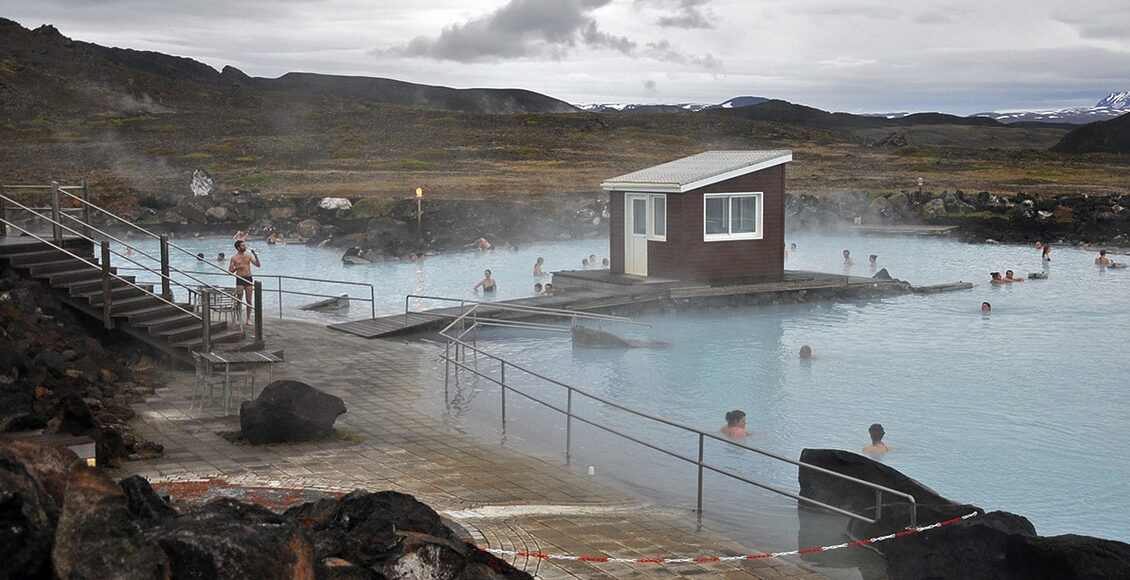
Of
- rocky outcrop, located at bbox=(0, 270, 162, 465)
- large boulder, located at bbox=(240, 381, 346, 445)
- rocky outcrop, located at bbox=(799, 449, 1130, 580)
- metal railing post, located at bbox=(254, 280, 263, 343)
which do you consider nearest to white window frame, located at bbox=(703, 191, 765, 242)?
metal railing post, located at bbox=(254, 280, 263, 343)

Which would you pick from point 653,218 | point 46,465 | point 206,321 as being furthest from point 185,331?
point 653,218

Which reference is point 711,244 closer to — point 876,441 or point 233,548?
point 876,441

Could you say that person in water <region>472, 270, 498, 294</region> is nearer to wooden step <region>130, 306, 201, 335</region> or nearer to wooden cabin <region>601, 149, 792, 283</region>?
wooden cabin <region>601, 149, 792, 283</region>

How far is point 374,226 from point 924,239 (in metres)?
21.0

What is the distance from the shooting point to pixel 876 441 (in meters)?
13.5

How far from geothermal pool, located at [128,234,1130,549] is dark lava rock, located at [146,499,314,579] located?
4.30 meters

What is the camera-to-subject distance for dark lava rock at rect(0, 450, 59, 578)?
4.96 metres

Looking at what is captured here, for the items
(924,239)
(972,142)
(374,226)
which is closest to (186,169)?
(374,226)

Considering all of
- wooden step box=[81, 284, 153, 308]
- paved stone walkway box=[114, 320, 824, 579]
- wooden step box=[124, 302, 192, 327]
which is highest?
wooden step box=[81, 284, 153, 308]

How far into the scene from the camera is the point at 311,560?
203 inches

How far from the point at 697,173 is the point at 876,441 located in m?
11.5

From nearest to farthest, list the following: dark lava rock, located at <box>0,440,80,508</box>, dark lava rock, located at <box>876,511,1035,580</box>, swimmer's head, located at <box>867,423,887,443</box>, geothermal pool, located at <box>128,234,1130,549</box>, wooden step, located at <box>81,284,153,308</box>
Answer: dark lava rock, located at <box>0,440,80,508</box>
dark lava rock, located at <box>876,511,1035,580</box>
geothermal pool, located at <box>128,234,1130,549</box>
swimmer's head, located at <box>867,423,887,443</box>
wooden step, located at <box>81,284,153,308</box>

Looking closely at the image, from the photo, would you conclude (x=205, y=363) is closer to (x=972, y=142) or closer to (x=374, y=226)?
(x=374, y=226)

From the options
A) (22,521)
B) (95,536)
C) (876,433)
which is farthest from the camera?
(876,433)
